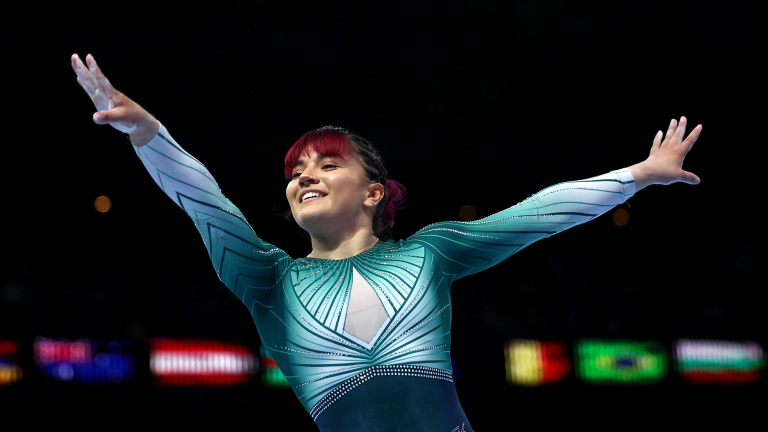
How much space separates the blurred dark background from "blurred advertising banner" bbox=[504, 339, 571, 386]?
0.38ft

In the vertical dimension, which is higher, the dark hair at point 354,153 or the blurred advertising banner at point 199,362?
the dark hair at point 354,153

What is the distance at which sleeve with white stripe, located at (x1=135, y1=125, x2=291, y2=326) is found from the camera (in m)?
2.05

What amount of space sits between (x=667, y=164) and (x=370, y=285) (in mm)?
1125

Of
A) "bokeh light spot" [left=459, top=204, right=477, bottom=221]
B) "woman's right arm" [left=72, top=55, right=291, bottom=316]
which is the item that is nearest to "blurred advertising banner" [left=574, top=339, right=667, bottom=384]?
"bokeh light spot" [left=459, top=204, right=477, bottom=221]

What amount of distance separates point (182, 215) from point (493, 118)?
353cm

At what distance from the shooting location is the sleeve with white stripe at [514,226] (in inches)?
92.6

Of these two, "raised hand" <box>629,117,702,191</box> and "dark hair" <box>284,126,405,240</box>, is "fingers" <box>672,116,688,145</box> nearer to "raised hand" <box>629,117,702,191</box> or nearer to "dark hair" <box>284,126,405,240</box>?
"raised hand" <box>629,117,702,191</box>

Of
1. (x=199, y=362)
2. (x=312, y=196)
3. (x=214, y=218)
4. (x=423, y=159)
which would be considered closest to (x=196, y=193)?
(x=214, y=218)

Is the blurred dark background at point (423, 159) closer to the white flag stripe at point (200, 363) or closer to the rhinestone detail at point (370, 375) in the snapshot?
the white flag stripe at point (200, 363)

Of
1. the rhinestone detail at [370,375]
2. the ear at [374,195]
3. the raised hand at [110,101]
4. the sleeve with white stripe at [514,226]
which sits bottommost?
the rhinestone detail at [370,375]

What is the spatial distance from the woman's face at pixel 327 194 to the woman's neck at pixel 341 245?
0.10ft

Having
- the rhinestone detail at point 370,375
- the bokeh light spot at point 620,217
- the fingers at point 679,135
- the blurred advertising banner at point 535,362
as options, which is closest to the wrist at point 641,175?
the fingers at point 679,135

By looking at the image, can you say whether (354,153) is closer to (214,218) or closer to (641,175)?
(214,218)

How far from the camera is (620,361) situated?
7.32 m
